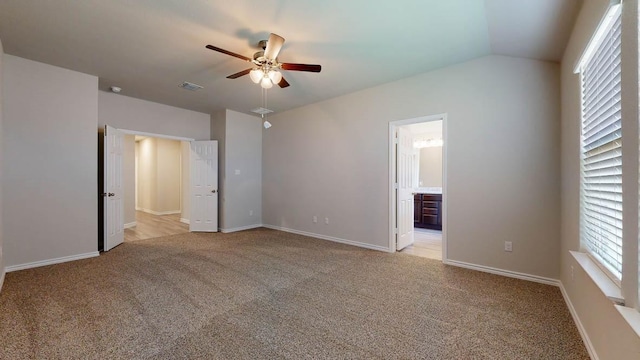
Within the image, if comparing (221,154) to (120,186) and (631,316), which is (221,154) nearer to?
(120,186)

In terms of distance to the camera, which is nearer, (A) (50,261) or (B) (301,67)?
(B) (301,67)

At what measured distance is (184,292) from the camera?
8.90 feet

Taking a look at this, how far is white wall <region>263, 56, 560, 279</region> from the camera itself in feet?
9.77

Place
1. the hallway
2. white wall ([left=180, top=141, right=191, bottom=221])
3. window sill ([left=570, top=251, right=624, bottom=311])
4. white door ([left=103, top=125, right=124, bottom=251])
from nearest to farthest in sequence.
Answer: window sill ([left=570, top=251, right=624, bottom=311]) → white door ([left=103, top=125, right=124, bottom=251]) → the hallway → white wall ([left=180, top=141, right=191, bottom=221])

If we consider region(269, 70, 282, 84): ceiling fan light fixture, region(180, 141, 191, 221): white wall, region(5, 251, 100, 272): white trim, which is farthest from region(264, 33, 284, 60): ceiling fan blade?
region(180, 141, 191, 221): white wall

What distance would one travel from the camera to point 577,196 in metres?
2.27

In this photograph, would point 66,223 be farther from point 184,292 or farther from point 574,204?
point 574,204

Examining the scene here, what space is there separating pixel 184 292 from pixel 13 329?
Answer: 3.95 feet

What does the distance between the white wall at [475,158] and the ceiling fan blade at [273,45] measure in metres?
2.21

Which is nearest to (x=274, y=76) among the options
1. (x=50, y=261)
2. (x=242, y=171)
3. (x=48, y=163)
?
(x=48, y=163)

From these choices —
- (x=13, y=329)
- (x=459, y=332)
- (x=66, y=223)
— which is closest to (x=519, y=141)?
(x=459, y=332)

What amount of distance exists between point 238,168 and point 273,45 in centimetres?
390

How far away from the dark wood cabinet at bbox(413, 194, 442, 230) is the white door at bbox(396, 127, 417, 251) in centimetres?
170

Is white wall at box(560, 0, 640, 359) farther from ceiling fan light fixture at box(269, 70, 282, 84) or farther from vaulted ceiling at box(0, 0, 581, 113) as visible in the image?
ceiling fan light fixture at box(269, 70, 282, 84)
